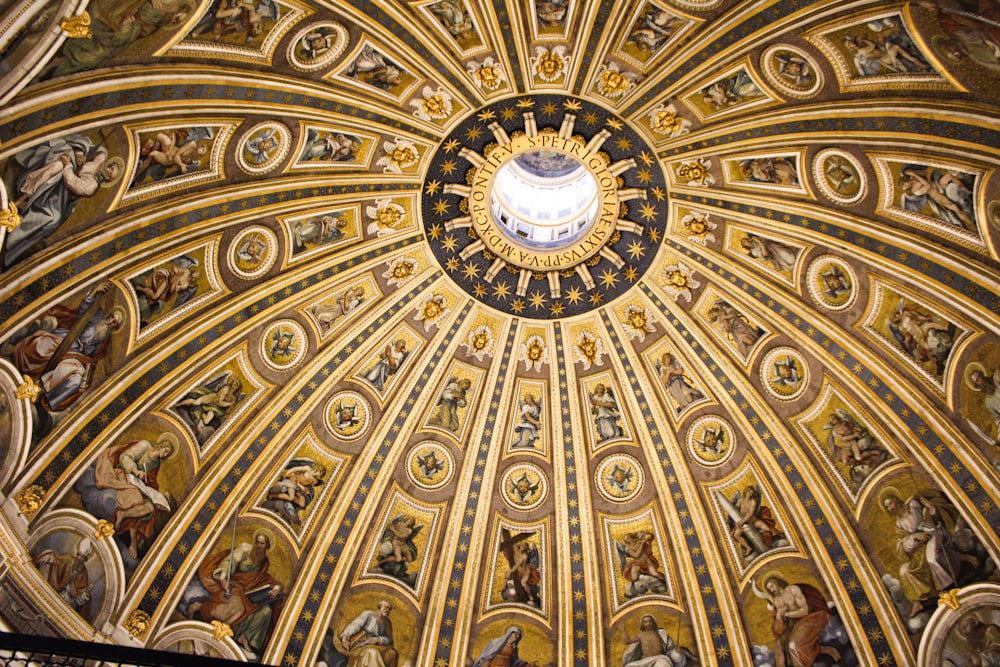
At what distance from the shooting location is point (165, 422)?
1867 cm

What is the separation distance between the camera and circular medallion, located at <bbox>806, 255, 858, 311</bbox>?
1892 centimetres

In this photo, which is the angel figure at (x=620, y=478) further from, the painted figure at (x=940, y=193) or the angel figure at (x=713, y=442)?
the painted figure at (x=940, y=193)

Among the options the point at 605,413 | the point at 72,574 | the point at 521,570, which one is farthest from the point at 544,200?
the point at 72,574

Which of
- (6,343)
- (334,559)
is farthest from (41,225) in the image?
(334,559)

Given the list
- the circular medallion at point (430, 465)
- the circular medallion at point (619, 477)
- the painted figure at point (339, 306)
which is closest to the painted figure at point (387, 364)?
the painted figure at point (339, 306)

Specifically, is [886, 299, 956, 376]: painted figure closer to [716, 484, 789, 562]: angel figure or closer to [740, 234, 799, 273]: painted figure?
[740, 234, 799, 273]: painted figure

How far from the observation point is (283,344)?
2053 cm

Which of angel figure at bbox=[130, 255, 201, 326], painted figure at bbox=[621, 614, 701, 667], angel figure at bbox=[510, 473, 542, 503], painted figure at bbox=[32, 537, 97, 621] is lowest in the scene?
painted figure at bbox=[32, 537, 97, 621]

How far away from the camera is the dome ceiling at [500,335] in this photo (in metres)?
15.8

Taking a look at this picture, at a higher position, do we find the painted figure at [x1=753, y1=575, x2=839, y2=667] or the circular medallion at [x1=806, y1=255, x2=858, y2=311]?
the circular medallion at [x1=806, y1=255, x2=858, y2=311]

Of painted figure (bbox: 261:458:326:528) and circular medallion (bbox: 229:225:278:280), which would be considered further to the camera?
painted figure (bbox: 261:458:326:528)

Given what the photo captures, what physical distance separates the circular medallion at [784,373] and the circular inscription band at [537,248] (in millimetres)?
4727

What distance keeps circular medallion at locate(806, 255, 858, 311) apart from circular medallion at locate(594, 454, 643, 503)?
588 cm

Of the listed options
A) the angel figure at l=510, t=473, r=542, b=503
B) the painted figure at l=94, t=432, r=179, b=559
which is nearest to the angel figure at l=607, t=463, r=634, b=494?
the angel figure at l=510, t=473, r=542, b=503
